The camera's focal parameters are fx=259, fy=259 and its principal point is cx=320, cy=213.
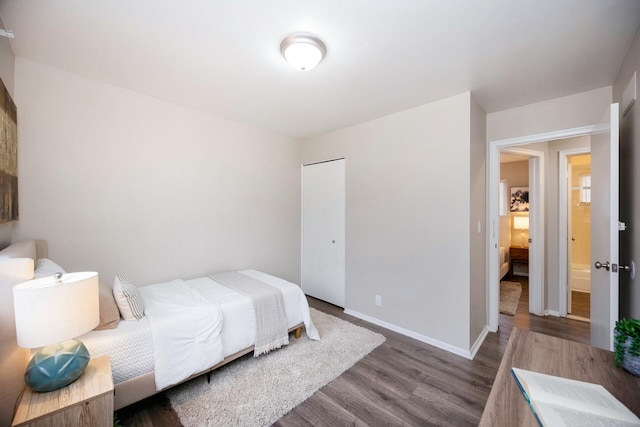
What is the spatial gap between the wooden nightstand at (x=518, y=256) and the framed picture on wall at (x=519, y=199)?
0.82 metres

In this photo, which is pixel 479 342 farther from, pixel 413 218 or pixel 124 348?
pixel 124 348

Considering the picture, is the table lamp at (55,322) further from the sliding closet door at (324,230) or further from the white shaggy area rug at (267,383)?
the sliding closet door at (324,230)

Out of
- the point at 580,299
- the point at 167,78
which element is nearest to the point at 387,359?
the point at 167,78

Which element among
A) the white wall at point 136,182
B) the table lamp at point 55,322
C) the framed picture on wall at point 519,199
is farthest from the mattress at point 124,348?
the framed picture on wall at point 519,199

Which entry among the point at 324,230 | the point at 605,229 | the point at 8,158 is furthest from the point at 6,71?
the point at 605,229

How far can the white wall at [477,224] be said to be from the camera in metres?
2.44

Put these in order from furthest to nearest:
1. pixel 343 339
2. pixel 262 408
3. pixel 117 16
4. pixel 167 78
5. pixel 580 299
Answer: pixel 580 299
pixel 343 339
pixel 167 78
pixel 262 408
pixel 117 16

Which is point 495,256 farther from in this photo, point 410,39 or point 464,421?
point 410,39

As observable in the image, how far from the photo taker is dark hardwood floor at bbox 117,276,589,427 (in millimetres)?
1698

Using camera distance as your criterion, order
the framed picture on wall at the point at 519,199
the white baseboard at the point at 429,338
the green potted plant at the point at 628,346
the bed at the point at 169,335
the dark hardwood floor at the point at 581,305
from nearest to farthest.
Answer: the green potted plant at the point at 628,346 < the bed at the point at 169,335 < the white baseboard at the point at 429,338 < the dark hardwood floor at the point at 581,305 < the framed picture on wall at the point at 519,199

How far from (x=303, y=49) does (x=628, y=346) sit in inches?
82.8

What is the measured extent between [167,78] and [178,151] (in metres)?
0.80

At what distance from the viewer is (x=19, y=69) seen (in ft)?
6.44

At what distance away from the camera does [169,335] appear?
1.79 meters
